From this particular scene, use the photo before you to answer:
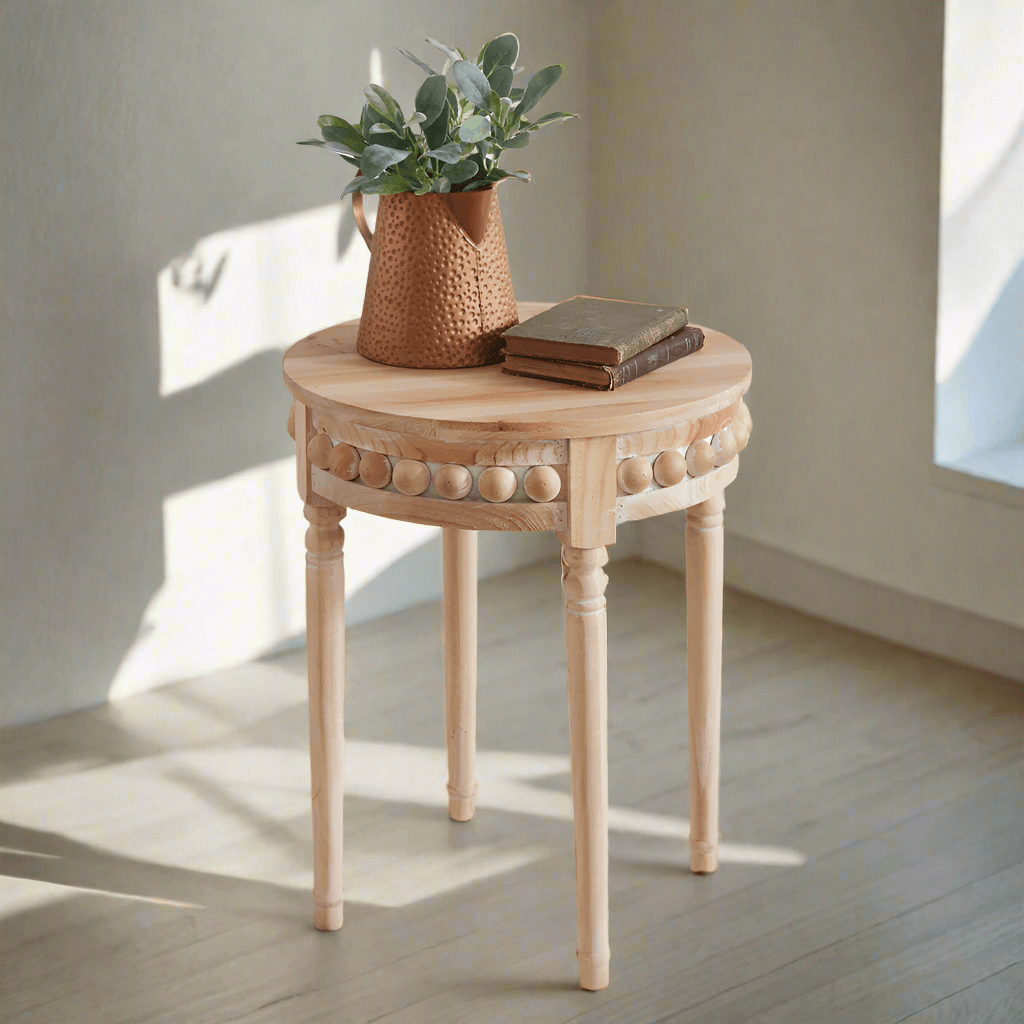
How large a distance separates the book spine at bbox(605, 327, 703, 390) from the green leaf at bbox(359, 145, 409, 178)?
334mm

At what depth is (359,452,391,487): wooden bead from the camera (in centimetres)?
157

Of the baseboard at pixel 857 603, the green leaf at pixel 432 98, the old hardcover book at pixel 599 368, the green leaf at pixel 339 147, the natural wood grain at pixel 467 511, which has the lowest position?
the baseboard at pixel 857 603

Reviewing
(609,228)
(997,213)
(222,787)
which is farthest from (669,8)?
(222,787)

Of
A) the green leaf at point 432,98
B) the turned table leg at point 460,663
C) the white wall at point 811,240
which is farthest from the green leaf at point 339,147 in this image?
the white wall at point 811,240

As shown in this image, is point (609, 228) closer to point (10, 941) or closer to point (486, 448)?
point (486, 448)

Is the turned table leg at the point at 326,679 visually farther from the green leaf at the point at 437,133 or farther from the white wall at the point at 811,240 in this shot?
the white wall at the point at 811,240

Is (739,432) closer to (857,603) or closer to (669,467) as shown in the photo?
(669,467)

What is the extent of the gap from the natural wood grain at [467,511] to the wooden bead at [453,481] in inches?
0.7

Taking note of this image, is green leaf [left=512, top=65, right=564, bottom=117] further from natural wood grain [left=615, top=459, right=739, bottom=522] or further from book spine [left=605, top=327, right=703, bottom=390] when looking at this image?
natural wood grain [left=615, top=459, right=739, bottom=522]

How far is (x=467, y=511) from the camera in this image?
5.06 feet

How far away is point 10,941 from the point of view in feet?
→ 6.15

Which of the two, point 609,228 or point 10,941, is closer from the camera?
point 10,941

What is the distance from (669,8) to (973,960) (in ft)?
6.30

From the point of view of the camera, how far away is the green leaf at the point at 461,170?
1624mm
